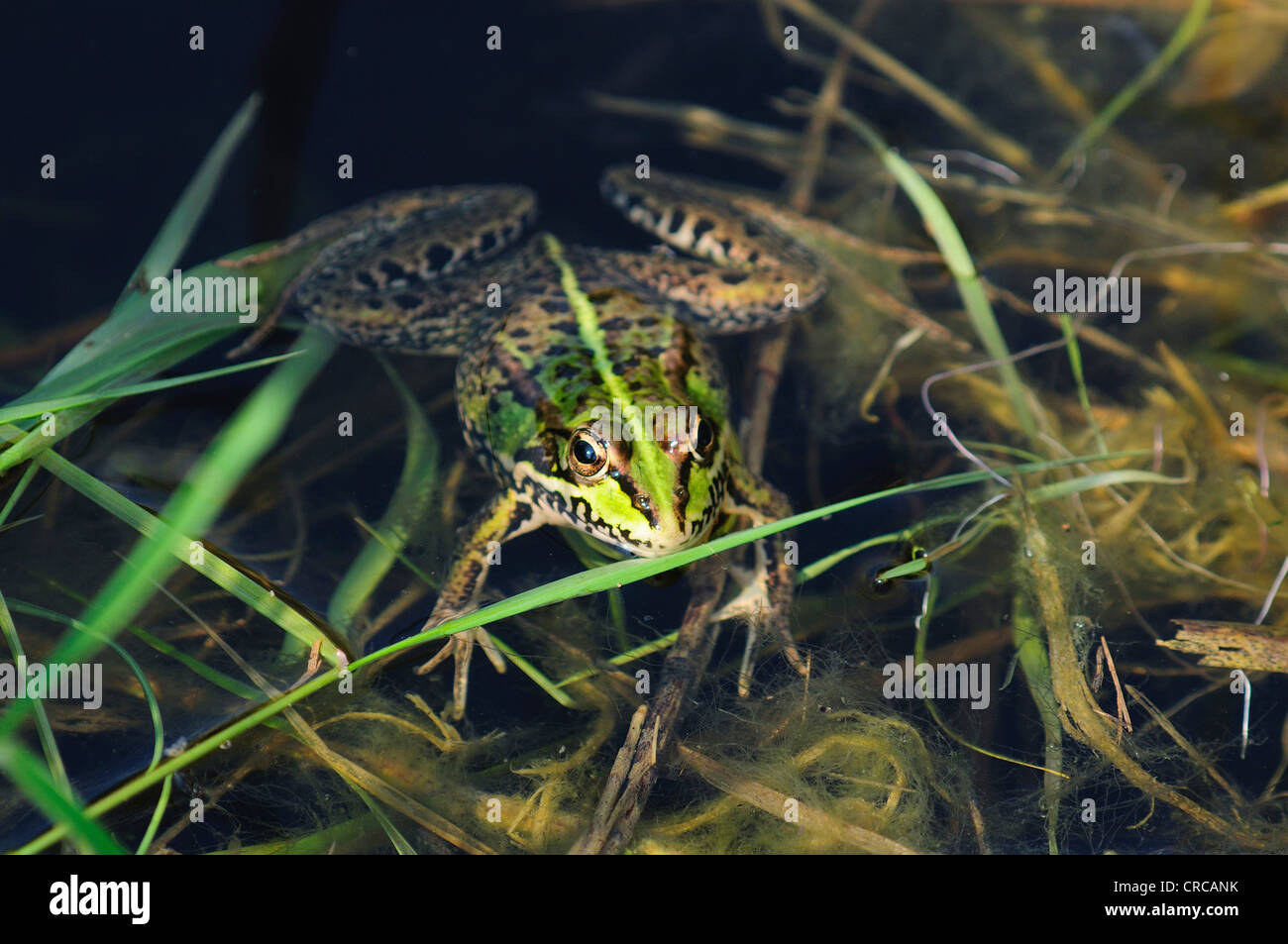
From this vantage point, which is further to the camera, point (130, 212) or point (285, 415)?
point (130, 212)

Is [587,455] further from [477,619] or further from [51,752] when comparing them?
[51,752]

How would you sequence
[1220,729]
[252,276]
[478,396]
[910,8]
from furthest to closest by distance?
[910,8] → [252,276] → [478,396] → [1220,729]

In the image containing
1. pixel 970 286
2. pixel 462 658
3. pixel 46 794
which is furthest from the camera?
pixel 970 286

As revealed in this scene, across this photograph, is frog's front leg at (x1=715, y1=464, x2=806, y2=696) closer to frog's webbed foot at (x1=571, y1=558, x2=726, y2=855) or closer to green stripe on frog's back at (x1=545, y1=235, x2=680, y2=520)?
frog's webbed foot at (x1=571, y1=558, x2=726, y2=855)

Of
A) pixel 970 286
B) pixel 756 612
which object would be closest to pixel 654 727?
pixel 756 612

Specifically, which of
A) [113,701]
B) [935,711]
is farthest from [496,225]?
[935,711]

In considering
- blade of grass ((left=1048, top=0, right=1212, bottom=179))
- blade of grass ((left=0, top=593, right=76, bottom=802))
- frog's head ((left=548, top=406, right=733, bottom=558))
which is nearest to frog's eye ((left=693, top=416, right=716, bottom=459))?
frog's head ((left=548, top=406, right=733, bottom=558))

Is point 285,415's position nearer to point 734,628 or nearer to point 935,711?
point 734,628
